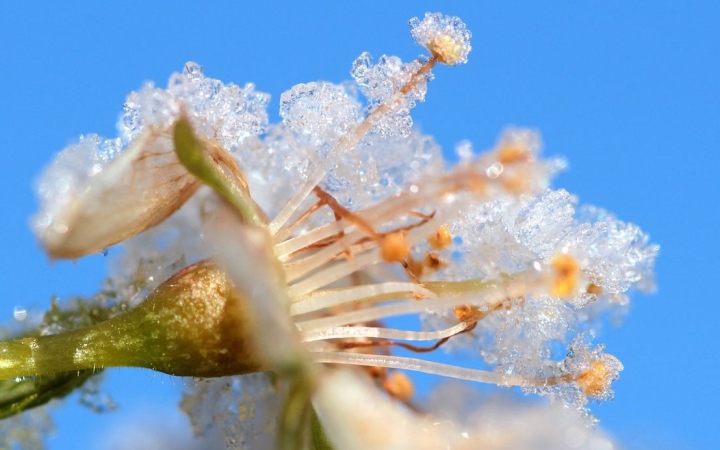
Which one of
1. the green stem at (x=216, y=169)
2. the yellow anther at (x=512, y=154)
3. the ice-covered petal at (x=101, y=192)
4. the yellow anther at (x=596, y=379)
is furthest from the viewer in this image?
the yellow anther at (x=596, y=379)

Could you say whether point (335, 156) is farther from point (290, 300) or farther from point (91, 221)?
A: point (91, 221)

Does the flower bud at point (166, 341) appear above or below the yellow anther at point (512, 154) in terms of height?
below

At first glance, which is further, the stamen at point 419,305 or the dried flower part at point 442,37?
the dried flower part at point 442,37

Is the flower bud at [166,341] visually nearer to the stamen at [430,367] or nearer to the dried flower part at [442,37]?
the stamen at [430,367]

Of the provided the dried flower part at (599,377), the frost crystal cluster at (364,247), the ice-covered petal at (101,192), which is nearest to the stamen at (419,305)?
the frost crystal cluster at (364,247)

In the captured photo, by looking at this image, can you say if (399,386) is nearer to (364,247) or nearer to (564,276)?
(364,247)

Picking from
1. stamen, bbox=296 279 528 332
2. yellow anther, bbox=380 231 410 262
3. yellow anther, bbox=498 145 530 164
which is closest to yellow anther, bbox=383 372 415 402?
stamen, bbox=296 279 528 332

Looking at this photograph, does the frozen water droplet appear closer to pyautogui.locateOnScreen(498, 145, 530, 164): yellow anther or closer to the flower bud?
the flower bud

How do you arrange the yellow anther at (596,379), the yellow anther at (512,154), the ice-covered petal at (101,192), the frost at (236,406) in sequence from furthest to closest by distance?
1. the frost at (236,406)
2. the yellow anther at (596,379)
3. the yellow anther at (512,154)
4. the ice-covered petal at (101,192)
